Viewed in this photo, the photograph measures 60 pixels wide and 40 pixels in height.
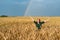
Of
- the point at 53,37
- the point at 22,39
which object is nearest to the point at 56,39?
the point at 53,37

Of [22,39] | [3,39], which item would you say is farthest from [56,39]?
[3,39]

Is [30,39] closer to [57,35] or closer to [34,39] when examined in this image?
[34,39]

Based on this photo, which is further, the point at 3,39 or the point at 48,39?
the point at 48,39

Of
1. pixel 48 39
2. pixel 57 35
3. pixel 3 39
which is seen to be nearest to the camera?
pixel 3 39

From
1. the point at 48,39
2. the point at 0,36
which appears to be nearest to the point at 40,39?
the point at 48,39

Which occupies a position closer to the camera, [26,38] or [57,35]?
[26,38]

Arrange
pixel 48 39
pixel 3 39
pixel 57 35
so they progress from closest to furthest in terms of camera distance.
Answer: pixel 3 39, pixel 48 39, pixel 57 35

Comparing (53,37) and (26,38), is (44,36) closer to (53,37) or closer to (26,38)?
(53,37)

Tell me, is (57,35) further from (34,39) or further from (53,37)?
(34,39)

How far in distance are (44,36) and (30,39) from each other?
66cm

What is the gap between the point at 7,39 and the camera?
5590mm

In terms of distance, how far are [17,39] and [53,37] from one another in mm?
990

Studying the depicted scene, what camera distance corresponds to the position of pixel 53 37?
20.4ft

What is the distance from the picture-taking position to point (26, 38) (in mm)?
5789
